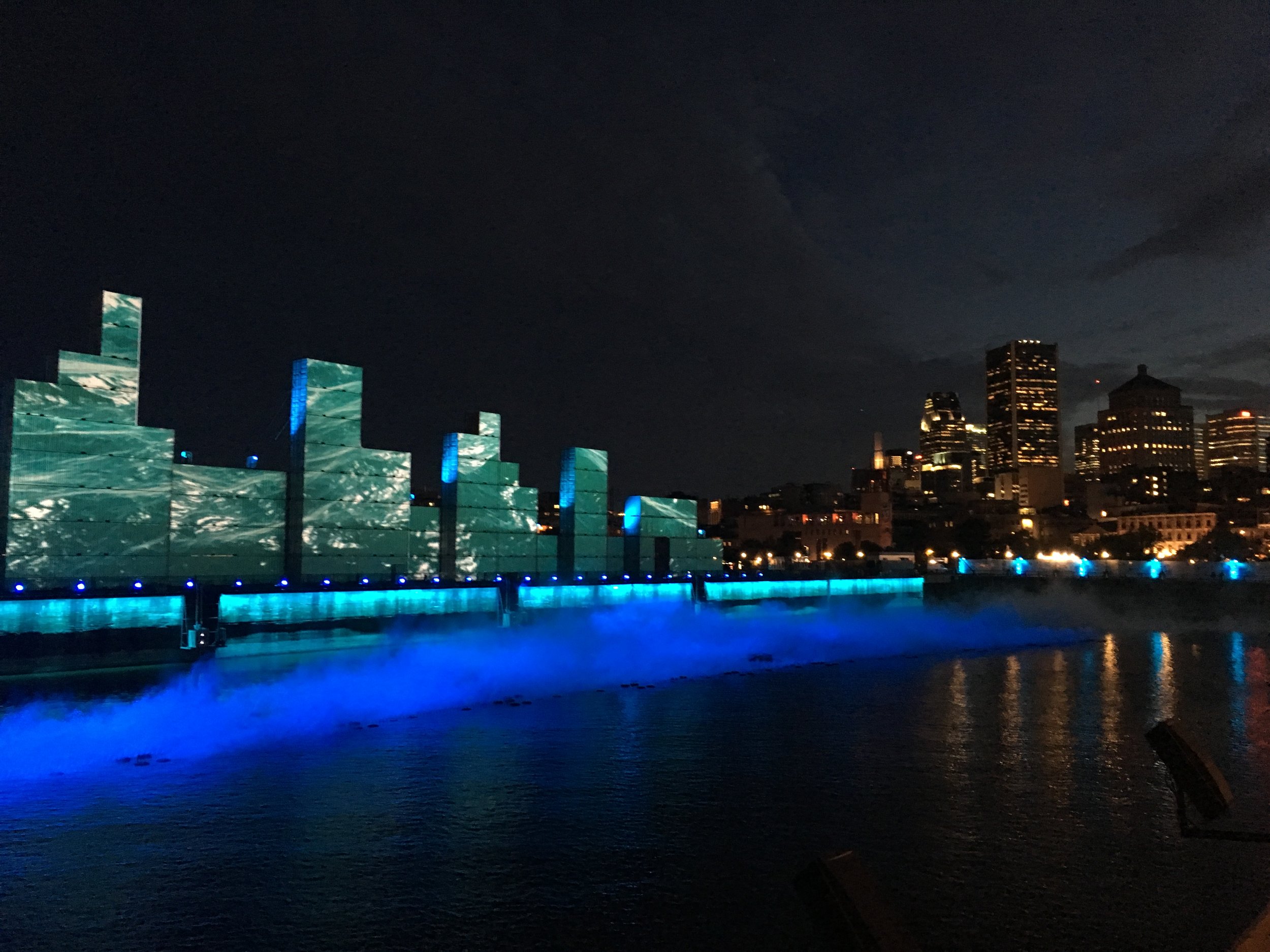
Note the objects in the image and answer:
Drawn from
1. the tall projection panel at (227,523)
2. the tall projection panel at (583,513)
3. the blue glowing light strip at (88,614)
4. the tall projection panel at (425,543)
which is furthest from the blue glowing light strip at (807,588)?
the blue glowing light strip at (88,614)

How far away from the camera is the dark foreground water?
1456 cm

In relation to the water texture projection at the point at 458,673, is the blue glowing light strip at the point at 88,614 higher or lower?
higher

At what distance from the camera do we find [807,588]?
309 feet

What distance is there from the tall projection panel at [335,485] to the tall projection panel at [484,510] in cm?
512

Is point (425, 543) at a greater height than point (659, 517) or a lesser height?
lesser

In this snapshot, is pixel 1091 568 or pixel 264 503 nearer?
pixel 264 503

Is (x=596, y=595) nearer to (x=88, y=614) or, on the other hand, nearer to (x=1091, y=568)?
(x=88, y=614)

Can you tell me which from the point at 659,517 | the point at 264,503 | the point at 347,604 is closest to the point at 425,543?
the point at 347,604

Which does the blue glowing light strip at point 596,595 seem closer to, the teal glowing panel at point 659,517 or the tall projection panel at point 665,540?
the tall projection panel at point 665,540

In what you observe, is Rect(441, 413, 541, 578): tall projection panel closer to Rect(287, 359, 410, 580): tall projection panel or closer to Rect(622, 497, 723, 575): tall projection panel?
Rect(287, 359, 410, 580): tall projection panel

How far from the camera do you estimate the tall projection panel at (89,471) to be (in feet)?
155

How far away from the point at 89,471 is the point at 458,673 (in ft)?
70.6

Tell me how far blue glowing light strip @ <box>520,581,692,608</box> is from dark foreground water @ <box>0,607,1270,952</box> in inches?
1306

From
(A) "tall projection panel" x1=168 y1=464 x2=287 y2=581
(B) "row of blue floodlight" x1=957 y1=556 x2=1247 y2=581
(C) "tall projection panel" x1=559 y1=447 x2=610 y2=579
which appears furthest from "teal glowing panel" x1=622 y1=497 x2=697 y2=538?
(B) "row of blue floodlight" x1=957 y1=556 x2=1247 y2=581
